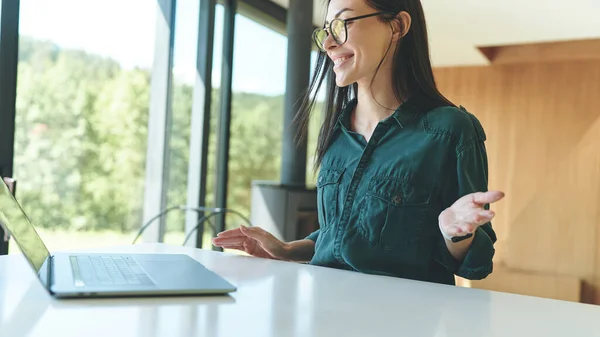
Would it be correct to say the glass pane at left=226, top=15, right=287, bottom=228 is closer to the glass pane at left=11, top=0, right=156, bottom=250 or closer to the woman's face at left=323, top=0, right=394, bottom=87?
the glass pane at left=11, top=0, right=156, bottom=250

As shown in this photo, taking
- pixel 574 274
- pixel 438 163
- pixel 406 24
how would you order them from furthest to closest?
pixel 574 274 < pixel 406 24 < pixel 438 163

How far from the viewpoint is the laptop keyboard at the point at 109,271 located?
908mm

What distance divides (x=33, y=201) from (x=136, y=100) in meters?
0.82

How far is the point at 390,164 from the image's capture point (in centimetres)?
130

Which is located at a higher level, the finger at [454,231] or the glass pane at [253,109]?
the glass pane at [253,109]

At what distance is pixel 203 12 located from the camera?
3.83 m

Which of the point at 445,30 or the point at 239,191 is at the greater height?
the point at 445,30

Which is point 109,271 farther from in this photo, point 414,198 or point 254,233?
point 414,198

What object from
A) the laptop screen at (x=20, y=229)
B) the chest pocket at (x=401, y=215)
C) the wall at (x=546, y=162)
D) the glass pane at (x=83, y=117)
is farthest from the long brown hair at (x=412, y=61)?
the wall at (x=546, y=162)

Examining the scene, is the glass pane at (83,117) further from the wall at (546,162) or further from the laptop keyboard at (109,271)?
the wall at (546,162)

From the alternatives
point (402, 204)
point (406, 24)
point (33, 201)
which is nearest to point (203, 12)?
point (33, 201)

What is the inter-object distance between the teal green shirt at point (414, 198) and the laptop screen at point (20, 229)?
0.58m

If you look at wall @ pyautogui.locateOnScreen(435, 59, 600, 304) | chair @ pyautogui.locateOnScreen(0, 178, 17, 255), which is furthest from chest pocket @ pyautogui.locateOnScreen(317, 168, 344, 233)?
wall @ pyautogui.locateOnScreen(435, 59, 600, 304)

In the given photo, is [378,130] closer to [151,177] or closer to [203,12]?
[151,177]
